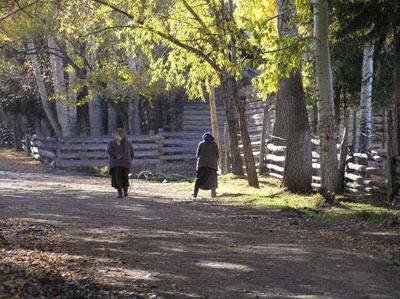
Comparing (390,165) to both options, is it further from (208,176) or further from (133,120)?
(133,120)

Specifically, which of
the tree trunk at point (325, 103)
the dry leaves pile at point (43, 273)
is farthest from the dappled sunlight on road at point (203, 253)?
the tree trunk at point (325, 103)

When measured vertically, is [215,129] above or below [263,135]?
above

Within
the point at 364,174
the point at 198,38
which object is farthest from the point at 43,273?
the point at 198,38

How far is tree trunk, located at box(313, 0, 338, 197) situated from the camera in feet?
43.9

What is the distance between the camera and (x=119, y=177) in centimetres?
1678

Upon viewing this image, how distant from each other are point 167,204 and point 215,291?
911 cm

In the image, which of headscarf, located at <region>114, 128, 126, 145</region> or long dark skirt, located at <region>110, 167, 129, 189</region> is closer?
headscarf, located at <region>114, 128, 126, 145</region>

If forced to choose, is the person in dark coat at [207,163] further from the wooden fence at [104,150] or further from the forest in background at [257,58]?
the wooden fence at [104,150]

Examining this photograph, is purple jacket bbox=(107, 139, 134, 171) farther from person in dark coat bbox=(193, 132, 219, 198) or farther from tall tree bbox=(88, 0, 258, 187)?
tall tree bbox=(88, 0, 258, 187)

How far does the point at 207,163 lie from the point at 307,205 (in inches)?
149

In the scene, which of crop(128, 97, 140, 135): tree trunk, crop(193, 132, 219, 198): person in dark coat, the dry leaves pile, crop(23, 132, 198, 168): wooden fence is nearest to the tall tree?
crop(193, 132, 219, 198): person in dark coat

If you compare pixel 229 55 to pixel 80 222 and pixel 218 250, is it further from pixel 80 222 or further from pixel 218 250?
pixel 218 250

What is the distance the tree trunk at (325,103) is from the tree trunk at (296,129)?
1.70 m

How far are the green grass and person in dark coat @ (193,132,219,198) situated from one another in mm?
507
